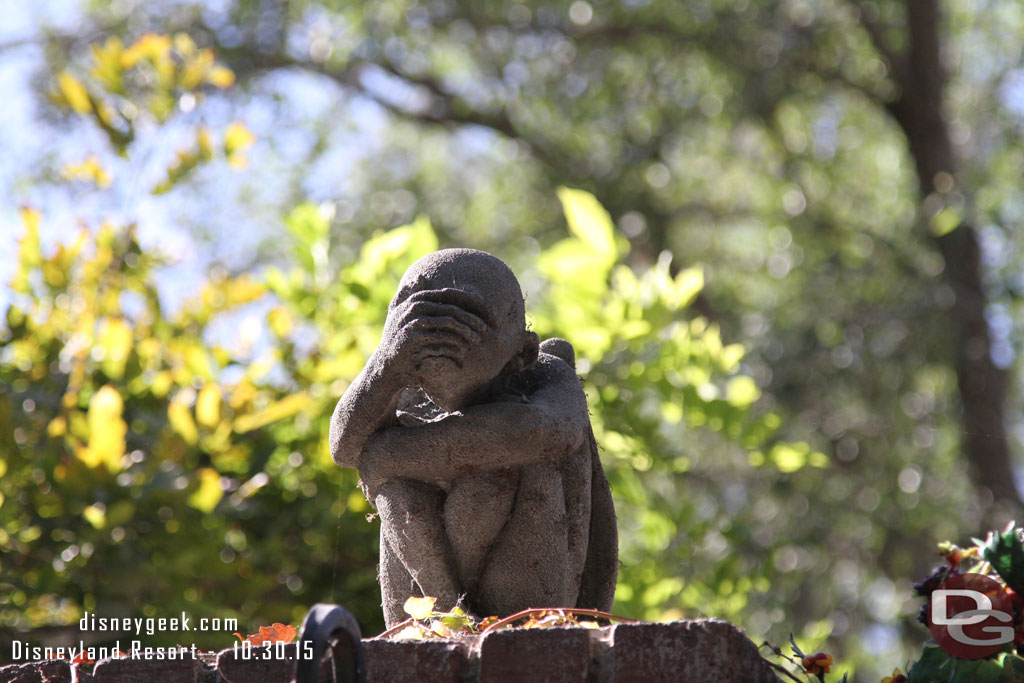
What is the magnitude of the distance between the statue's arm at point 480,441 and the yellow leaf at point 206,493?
1.98 meters

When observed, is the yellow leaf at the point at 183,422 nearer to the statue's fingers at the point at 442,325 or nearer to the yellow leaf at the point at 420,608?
the statue's fingers at the point at 442,325

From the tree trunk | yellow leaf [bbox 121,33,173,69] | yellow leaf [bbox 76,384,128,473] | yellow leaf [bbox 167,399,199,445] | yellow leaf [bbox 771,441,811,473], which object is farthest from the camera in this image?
the tree trunk

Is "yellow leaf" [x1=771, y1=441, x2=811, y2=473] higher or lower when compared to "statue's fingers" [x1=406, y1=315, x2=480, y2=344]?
lower

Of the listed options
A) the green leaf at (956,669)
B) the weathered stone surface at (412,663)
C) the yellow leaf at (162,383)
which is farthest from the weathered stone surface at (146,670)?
the yellow leaf at (162,383)

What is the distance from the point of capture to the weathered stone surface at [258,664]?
2.28 m

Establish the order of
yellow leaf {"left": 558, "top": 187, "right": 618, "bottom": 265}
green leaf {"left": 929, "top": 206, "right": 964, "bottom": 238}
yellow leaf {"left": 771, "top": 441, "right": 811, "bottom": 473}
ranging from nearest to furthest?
yellow leaf {"left": 558, "top": 187, "right": 618, "bottom": 265} → yellow leaf {"left": 771, "top": 441, "right": 811, "bottom": 473} → green leaf {"left": 929, "top": 206, "right": 964, "bottom": 238}

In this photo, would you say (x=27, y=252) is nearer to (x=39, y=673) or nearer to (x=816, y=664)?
(x=39, y=673)

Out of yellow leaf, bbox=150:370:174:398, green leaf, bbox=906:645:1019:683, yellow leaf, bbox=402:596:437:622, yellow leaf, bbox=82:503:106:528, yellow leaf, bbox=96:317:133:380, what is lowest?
green leaf, bbox=906:645:1019:683

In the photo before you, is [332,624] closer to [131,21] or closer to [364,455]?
[364,455]

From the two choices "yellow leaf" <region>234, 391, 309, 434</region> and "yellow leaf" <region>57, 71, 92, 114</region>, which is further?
"yellow leaf" <region>57, 71, 92, 114</region>

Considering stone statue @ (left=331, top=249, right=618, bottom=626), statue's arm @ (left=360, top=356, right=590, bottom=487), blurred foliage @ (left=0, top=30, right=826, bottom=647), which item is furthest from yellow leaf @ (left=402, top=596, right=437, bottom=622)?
blurred foliage @ (left=0, top=30, right=826, bottom=647)

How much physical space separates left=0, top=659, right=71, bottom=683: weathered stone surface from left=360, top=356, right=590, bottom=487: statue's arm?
0.81m

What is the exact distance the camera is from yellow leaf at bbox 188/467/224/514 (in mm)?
4535

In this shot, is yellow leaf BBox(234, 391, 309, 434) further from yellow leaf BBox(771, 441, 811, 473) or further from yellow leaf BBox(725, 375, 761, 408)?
yellow leaf BBox(771, 441, 811, 473)
